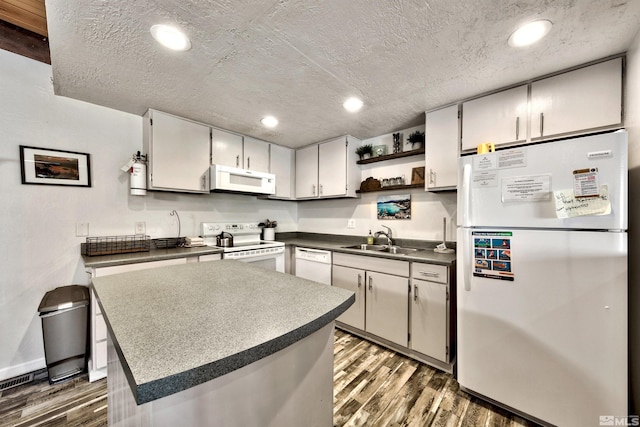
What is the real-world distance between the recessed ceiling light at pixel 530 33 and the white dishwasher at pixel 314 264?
2237mm

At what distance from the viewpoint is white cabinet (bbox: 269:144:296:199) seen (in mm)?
3306

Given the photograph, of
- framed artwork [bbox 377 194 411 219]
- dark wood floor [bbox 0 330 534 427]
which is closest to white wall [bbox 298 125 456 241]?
framed artwork [bbox 377 194 411 219]

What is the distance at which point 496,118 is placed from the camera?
6.16 feet

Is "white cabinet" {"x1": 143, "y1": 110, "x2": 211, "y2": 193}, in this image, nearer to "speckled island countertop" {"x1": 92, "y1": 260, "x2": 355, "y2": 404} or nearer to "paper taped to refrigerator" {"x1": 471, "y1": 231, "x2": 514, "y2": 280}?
"speckled island countertop" {"x1": 92, "y1": 260, "x2": 355, "y2": 404}

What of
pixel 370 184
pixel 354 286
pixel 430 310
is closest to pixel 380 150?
pixel 370 184

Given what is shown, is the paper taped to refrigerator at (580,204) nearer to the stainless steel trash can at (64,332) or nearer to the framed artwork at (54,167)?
the stainless steel trash can at (64,332)

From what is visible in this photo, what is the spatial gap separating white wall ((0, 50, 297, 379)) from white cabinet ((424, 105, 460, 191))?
2.89m

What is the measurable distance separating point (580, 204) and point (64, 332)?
136 inches

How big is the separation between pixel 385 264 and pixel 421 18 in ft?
5.95

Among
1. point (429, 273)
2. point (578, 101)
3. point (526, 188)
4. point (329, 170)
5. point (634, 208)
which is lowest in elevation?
point (429, 273)

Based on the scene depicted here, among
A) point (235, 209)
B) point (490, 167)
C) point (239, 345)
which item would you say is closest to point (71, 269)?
point (235, 209)

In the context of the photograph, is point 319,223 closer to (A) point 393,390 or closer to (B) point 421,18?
(A) point 393,390

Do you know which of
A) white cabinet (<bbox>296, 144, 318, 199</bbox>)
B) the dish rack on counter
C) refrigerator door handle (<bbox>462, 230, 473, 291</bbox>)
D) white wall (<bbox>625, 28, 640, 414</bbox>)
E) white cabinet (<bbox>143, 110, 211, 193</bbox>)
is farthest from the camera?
white cabinet (<bbox>296, 144, 318, 199</bbox>)

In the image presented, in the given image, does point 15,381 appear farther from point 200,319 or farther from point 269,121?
point 269,121
